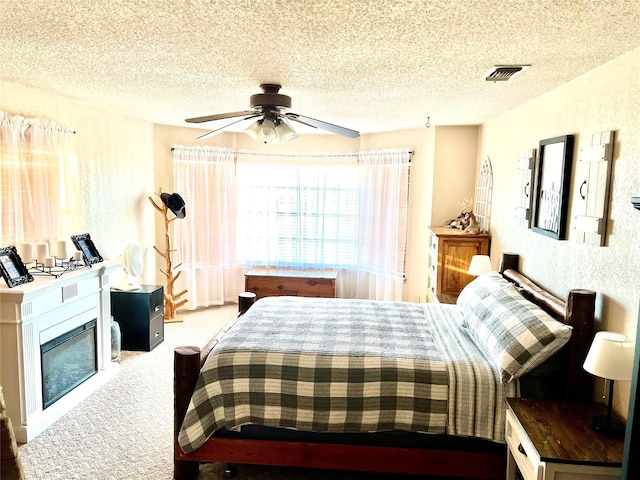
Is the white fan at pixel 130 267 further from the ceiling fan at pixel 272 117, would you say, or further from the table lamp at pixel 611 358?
the table lamp at pixel 611 358

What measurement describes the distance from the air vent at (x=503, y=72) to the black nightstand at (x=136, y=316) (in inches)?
137

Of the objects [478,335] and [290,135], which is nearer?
[478,335]

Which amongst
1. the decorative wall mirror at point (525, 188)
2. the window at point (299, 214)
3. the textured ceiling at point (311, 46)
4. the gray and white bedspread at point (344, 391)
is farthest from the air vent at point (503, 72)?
the window at point (299, 214)

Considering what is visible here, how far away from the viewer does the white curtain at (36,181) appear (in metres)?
3.17

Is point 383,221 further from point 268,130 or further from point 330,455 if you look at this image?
point 330,455

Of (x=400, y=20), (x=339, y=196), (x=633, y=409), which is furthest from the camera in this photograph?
(x=339, y=196)

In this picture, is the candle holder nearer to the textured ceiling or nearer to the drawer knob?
the textured ceiling

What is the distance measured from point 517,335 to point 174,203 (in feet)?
12.9

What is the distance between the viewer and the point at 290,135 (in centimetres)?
304

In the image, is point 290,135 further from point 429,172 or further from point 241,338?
point 429,172

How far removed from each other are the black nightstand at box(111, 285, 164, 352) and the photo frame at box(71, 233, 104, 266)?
2.28 feet

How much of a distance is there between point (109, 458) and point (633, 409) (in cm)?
271

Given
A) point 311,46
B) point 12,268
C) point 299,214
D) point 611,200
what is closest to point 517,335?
point 611,200

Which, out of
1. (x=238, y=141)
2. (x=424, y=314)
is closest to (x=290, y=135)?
(x=424, y=314)
